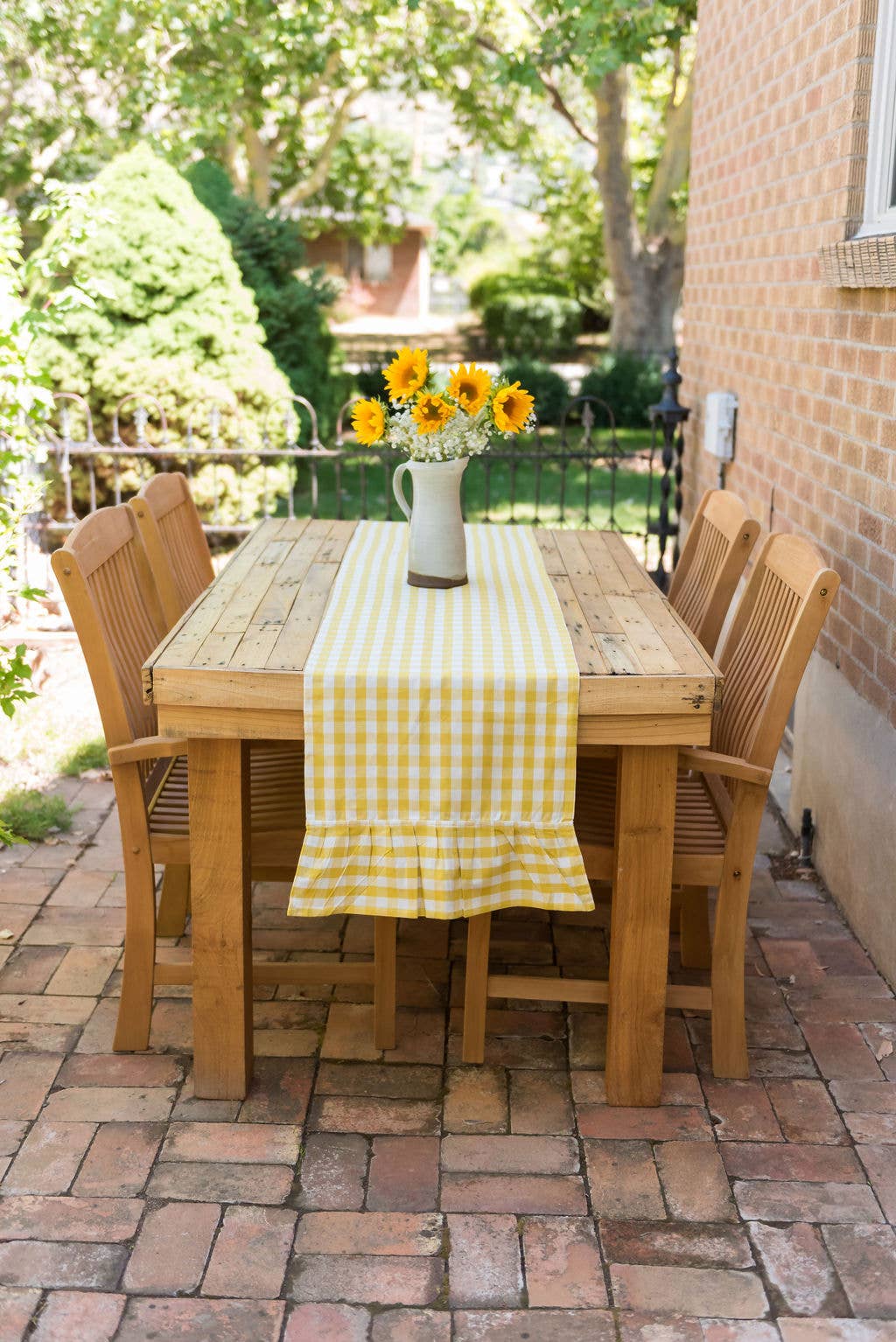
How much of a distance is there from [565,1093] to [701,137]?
437 cm

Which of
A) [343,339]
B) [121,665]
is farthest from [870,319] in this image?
[343,339]

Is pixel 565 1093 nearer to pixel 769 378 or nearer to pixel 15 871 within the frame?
pixel 15 871

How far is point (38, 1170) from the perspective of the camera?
2.41 m

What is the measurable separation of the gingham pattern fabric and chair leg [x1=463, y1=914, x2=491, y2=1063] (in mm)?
237

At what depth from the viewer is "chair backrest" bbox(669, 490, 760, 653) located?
10.5ft

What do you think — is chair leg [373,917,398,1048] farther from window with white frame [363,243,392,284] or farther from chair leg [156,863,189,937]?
window with white frame [363,243,392,284]

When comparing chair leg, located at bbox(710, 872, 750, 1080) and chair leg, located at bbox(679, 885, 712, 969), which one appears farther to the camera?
chair leg, located at bbox(679, 885, 712, 969)

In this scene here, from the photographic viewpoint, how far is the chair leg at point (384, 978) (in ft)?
9.14

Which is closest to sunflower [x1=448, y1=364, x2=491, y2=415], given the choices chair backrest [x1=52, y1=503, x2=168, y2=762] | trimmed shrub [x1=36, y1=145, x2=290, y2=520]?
chair backrest [x1=52, y1=503, x2=168, y2=762]

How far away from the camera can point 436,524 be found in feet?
9.37

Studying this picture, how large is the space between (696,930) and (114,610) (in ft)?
5.19

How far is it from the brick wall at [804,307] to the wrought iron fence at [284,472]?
0.97m

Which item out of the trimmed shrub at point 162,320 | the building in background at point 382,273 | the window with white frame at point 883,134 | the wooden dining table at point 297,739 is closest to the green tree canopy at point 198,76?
the trimmed shrub at point 162,320

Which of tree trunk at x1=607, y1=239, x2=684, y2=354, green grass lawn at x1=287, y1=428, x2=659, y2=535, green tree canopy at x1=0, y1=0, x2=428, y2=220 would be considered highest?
green tree canopy at x1=0, y1=0, x2=428, y2=220
